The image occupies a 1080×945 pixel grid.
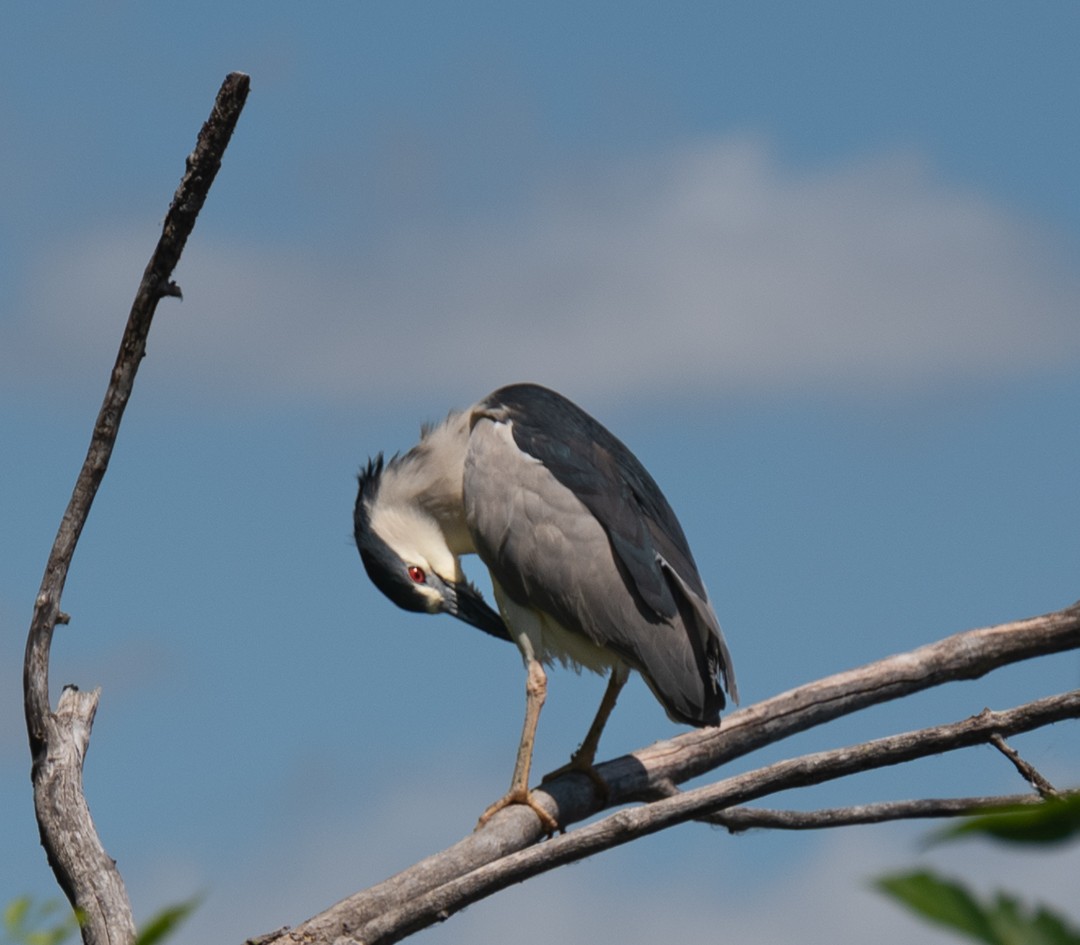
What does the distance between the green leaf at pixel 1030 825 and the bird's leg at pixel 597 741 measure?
5.51 meters

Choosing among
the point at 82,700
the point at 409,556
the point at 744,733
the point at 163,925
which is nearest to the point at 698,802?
the point at 82,700

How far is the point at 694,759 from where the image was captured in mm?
5855

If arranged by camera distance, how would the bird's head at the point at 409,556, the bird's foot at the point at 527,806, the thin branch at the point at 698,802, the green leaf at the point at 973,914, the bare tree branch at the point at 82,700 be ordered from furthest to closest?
the bird's head at the point at 409,556
the bird's foot at the point at 527,806
the bare tree branch at the point at 82,700
the thin branch at the point at 698,802
the green leaf at the point at 973,914

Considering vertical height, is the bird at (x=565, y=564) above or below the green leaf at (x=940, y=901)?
above

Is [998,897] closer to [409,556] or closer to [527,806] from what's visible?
[527,806]

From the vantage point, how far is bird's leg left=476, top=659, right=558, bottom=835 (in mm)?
5691

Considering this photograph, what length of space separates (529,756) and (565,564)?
0.79m

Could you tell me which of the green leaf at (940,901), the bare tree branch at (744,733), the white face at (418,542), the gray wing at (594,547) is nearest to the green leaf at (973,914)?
the green leaf at (940,901)

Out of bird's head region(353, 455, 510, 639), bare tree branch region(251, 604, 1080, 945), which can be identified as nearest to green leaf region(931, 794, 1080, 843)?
bare tree branch region(251, 604, 1080, 945)

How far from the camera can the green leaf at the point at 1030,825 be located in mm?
434

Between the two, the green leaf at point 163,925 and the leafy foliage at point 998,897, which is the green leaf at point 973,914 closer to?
the leafy foliage at point 998,897

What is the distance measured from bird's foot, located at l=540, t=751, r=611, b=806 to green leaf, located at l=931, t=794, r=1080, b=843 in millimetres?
5513

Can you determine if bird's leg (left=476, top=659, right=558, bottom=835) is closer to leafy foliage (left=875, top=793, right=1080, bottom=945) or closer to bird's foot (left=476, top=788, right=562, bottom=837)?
bird's foot (left=476, top=788, right=562, bottom=837)

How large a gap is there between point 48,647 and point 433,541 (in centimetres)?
292
